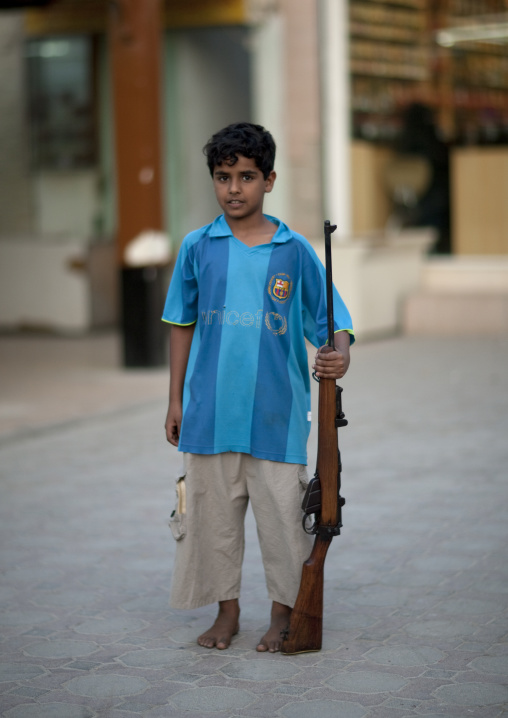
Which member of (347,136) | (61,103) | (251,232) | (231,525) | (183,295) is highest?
(61,103)

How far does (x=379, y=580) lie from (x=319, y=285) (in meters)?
1.40

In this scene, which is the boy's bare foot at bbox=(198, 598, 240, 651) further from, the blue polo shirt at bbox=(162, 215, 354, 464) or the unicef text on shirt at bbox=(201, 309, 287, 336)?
the unicef text on shirt at bbox=(201, 309, 287, 336)

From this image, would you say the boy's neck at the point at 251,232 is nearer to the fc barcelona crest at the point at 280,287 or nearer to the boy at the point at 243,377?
the boy at the point at 243,377

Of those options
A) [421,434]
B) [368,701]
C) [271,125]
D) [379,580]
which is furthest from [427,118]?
[368,701]

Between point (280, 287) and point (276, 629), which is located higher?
point (280, 287)

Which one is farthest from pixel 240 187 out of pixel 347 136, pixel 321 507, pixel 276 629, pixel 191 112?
pixel 191 112

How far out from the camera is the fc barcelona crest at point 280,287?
12.3 feet

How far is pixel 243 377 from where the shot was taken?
3762 millimetres

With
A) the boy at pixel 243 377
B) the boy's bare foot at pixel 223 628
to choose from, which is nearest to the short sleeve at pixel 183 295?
the boy at pixel 243 377

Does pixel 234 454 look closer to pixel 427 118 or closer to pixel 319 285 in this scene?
pixel 319 285

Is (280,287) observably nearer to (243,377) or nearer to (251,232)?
(251,232)

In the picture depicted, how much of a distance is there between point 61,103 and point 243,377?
1211 cm

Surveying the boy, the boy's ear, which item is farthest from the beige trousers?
the boy's ear

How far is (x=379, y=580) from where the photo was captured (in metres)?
4.62
